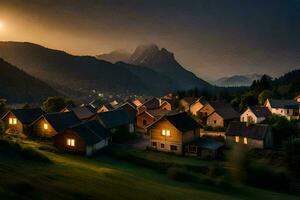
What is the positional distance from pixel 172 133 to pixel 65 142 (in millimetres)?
17290

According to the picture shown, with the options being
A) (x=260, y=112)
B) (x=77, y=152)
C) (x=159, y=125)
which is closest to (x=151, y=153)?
(x=159, y=125)

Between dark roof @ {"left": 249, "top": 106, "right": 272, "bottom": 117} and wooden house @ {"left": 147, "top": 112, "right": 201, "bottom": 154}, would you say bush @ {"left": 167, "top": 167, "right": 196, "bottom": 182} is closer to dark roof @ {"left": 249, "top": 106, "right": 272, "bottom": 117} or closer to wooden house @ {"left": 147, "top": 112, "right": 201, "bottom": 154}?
wooden house @ {"left": 147, "top": 112, "right": 201, "bottom": 154}

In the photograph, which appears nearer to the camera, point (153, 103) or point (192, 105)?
point (192, 105)

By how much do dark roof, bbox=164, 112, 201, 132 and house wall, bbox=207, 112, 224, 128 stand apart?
2355 cm

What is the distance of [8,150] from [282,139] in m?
46.3

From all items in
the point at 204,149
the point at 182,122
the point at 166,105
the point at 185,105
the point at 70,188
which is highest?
the point at 166,105

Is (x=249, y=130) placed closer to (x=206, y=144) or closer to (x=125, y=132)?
(x=206, y=144)

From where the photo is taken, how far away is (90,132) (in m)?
53.0

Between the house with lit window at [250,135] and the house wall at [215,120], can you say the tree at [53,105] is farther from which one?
the house with lit window at [250,135]

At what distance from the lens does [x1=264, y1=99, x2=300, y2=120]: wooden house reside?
282 feet

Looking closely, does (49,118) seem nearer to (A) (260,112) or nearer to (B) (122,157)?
(B) (122,157)

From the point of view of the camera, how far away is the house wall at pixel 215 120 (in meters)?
80.7

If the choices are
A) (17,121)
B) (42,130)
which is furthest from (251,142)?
(17,121)

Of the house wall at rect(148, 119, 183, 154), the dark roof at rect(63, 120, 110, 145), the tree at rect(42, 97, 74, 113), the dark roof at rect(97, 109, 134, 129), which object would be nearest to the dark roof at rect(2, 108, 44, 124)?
the dark roof at rect(97, 109, 134, 129)
